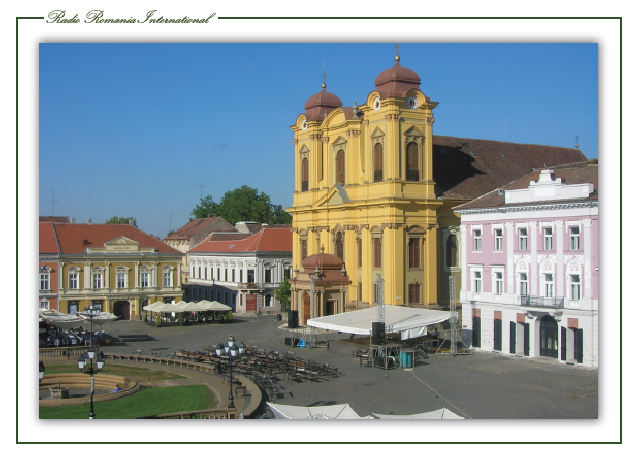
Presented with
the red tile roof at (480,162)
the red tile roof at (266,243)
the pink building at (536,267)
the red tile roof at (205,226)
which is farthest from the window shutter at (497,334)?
the red tile roof at (205,226)

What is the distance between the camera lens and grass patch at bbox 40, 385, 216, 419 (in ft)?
76.8

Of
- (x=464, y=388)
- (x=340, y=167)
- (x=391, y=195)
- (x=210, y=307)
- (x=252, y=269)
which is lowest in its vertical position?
(x=464, y=388)

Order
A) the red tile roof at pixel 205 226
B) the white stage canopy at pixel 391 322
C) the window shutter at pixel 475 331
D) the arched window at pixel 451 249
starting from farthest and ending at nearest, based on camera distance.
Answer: the red tile roof at pixel 205 226 → the arched window at pixel 451 249 → the window shutter at pixel 475 331 → the white stage canopy at pixel 391 322

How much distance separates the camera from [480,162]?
50.6 meters

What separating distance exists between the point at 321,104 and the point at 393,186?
10947 mm

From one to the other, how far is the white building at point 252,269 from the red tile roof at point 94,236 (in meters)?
7.72

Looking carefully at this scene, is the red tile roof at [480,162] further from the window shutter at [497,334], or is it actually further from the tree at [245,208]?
the tree at [245,208]

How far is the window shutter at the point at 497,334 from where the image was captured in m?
35.1

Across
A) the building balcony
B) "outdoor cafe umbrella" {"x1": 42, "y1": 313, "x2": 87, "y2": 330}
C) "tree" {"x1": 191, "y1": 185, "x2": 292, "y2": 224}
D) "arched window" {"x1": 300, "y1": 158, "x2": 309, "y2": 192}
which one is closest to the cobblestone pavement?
the building balcony

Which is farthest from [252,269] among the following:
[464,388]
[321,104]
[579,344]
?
[464,388]

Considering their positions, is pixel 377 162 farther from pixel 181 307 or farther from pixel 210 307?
pixel 181 307

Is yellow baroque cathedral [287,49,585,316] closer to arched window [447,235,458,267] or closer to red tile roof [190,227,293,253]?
arched window [447,235,458,267]

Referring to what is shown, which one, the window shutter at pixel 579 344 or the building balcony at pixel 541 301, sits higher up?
the building balcony at pixel 541 301
